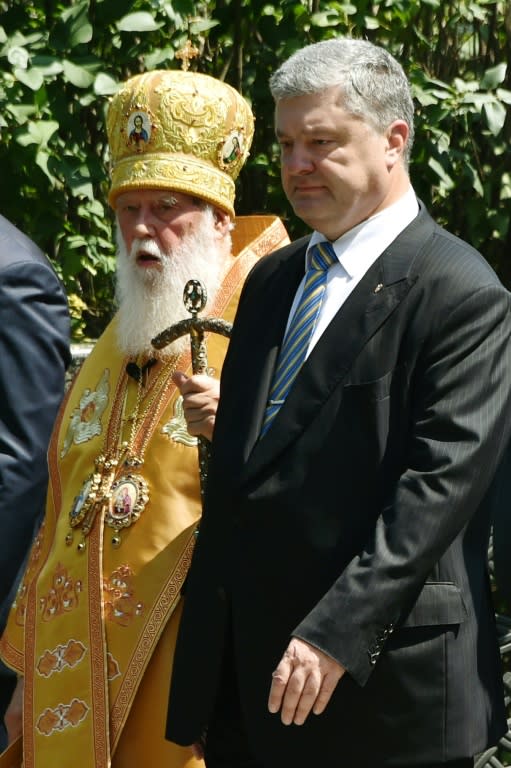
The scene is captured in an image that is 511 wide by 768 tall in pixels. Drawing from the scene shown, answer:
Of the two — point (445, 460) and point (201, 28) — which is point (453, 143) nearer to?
point (201, 28)

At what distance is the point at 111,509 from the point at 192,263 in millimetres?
701

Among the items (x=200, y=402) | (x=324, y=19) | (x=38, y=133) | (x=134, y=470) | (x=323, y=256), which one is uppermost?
(x=324, y=19)

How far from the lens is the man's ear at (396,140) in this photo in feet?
10.4

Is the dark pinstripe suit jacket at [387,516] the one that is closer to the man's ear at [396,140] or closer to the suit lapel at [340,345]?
the suit lapel at [340,345]

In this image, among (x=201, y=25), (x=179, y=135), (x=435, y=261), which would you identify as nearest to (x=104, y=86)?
(x=201, y=25)

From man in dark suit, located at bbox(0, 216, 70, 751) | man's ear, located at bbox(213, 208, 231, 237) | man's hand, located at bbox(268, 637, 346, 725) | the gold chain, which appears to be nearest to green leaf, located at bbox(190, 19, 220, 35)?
man's ear, located at bbox(213, 208, 231, 237)

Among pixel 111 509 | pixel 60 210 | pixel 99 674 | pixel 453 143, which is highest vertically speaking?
pixel 453 143

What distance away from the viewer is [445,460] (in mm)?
2854

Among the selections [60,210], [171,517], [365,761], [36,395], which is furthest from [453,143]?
[365,761]

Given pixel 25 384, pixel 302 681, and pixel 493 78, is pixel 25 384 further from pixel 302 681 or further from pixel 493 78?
pixel 493 78

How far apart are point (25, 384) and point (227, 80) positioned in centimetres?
294

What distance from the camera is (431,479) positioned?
112 inches

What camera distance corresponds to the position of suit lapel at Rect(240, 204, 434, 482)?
3012 mm

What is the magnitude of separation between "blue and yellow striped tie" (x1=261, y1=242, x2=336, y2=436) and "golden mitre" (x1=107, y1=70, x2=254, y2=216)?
1.15 m
